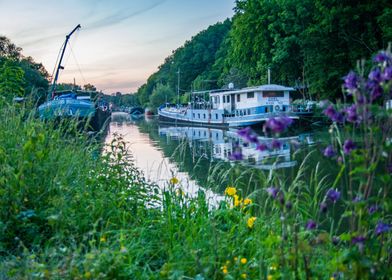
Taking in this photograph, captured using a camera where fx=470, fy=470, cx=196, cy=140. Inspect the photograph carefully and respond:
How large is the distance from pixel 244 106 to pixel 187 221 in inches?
1183

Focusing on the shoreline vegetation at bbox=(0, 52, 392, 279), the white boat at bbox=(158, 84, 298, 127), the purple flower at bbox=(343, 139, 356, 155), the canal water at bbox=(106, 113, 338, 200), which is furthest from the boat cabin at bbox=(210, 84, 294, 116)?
the purple flower at bbox=(343, 139, 356, 155)

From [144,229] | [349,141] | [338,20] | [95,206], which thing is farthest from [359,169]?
[338,20]

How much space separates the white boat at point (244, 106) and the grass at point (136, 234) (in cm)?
2353

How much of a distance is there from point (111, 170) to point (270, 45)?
1327 inches

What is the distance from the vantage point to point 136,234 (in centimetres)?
394

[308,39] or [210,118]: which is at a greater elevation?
[308,39]

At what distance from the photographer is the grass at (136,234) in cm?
262

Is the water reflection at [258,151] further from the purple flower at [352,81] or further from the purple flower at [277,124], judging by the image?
the purple flower at [352,81]

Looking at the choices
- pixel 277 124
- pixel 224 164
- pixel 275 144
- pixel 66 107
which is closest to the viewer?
pixel 277 124

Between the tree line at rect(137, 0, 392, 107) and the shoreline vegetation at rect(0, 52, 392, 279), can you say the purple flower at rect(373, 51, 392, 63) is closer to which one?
the shoreline vegetation at rect(0, 52, 392, 279)

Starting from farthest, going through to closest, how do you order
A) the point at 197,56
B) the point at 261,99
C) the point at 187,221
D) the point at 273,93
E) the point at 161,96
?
1. the point at 197,56
2. the point at 161,96
3. the point at 273,93
4. the point at 261,99
5. the point at 187,221

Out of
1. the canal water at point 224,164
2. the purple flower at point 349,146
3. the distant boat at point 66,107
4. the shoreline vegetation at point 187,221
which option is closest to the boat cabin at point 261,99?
the canal water at point 224,164

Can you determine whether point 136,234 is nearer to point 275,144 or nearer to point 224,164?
point 275,144

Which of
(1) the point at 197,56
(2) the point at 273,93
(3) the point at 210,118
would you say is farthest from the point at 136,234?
(1) the point at 197,56
